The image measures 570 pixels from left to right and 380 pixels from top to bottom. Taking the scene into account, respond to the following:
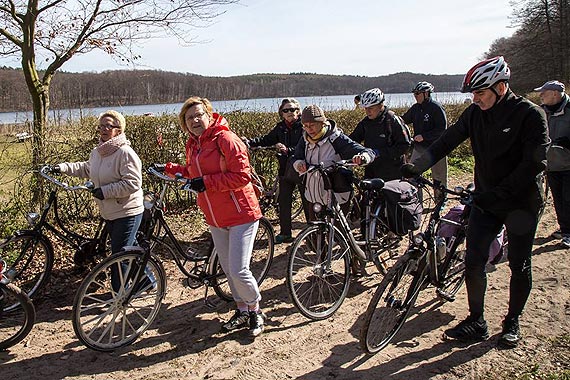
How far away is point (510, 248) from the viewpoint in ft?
12.4


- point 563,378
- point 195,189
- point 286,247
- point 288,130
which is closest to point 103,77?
point 288,130

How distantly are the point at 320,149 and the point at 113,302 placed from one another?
7.78ft

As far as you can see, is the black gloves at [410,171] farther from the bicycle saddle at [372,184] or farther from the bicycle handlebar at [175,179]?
the bicycle handlebar at [175,179]

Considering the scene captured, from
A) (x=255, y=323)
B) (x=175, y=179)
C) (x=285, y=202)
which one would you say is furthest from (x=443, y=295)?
(x=285, y=202)

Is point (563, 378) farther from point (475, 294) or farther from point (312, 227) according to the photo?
point (312, 227)

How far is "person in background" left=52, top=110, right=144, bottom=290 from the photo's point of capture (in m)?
4.36

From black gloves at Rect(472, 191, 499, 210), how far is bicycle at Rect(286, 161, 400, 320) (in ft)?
3.82

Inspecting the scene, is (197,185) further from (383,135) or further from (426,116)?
(426,116)

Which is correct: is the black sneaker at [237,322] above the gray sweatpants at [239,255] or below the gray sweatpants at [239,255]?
below

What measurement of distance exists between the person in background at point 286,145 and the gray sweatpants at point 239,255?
7.60 ft

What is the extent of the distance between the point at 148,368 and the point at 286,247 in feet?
10.2

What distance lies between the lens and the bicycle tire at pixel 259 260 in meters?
4.78

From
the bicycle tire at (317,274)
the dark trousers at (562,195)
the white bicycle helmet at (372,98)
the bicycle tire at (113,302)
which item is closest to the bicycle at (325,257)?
the bicycle tire at (317,274)

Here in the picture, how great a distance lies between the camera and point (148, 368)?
149 inches
